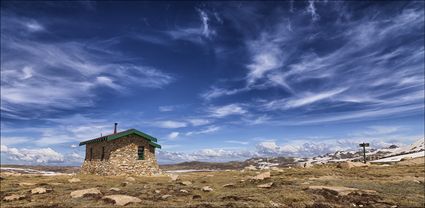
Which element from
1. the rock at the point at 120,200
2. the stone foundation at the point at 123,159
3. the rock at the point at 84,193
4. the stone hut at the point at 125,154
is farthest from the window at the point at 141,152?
the rock at the point at 120,200

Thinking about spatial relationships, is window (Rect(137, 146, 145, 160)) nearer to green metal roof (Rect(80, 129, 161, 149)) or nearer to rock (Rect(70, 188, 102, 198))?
green metal roof (Rect(80, 129, 161, 149))

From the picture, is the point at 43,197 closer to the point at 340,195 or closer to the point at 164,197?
the point at 164,197

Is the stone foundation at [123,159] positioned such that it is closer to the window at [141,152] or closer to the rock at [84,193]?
the window at [141,152]

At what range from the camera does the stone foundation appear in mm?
40188

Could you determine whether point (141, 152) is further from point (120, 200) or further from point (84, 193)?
point (120, 200)

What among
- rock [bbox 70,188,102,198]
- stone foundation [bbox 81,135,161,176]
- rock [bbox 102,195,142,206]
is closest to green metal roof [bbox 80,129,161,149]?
stone foundation [bbox 81,135,161,176]

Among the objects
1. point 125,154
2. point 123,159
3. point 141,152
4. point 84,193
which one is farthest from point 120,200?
point 141,152

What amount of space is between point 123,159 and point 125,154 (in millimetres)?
695

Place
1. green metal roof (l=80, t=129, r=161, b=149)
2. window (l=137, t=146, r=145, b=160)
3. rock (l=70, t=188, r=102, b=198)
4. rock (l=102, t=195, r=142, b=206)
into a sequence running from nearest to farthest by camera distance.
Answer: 1. rock (l=102, t=195, r=142, b=206)
2. rock (l=70, t=188, r=102, b=198)
3. green metal roof (l=80, t=129, r=161, b=149)
4. window (l=137, t=146, r=145, b=160)

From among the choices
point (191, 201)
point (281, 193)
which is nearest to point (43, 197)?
point (191, 201)

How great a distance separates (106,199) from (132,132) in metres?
24.8

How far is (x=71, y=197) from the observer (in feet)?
64.0

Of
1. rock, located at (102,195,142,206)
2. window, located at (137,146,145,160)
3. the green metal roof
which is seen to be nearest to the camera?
rock, located at (102,195,142,206)

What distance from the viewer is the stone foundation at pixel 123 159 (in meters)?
40.2
